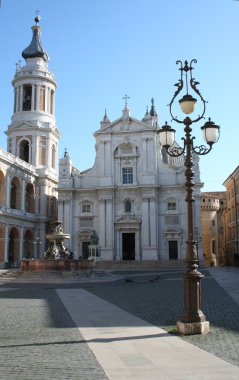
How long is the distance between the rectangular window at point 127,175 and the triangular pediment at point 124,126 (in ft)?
18.1

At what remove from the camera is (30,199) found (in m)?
65.0

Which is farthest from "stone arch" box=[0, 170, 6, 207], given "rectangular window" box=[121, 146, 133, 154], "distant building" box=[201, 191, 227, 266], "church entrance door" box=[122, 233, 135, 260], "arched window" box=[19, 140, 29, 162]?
"distant building" box=[201, 191, 227, 266]

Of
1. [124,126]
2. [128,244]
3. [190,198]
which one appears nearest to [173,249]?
[128,244]

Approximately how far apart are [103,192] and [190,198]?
5087cm

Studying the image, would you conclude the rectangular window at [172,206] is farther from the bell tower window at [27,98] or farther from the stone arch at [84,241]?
the bell tower window at [27,98]

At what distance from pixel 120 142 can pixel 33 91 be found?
16.1 m

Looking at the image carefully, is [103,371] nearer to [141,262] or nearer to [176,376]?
[176,376]

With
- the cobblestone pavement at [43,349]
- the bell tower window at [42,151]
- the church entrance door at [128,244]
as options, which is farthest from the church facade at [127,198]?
the cobblestone pavement at [43,349]

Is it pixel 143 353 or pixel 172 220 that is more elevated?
pixel 172 220

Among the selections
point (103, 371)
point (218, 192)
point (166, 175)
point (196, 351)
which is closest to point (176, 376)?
point (103, 371)

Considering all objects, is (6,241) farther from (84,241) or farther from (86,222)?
(86,222)

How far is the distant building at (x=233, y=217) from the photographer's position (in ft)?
207

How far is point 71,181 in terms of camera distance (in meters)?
64.5

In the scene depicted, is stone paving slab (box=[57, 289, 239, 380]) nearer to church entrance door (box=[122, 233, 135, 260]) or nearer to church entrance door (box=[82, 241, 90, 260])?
Result: church entrance door (box=[122, 233, 135, 260])
